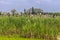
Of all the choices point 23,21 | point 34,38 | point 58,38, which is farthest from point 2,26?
point 58,38

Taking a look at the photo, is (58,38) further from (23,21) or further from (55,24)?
(23,21)

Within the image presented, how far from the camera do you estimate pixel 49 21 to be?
70.4ft

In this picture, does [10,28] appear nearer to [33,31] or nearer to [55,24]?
[33,31]

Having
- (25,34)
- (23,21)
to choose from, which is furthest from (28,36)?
(23,21)

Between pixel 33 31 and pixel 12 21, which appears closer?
pixel 33 31

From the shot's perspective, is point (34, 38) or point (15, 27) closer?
point (34, 38)

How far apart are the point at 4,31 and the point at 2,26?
21.7 inches

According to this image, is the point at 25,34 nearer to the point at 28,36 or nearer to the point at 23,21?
the point at 28,36

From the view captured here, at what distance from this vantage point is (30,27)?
2044cm

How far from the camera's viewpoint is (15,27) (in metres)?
21.7

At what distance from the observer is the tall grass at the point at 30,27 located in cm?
1964

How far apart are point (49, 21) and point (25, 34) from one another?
9.28 feet

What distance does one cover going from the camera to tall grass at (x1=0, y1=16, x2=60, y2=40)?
773 inches

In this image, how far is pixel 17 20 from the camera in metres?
21.9
